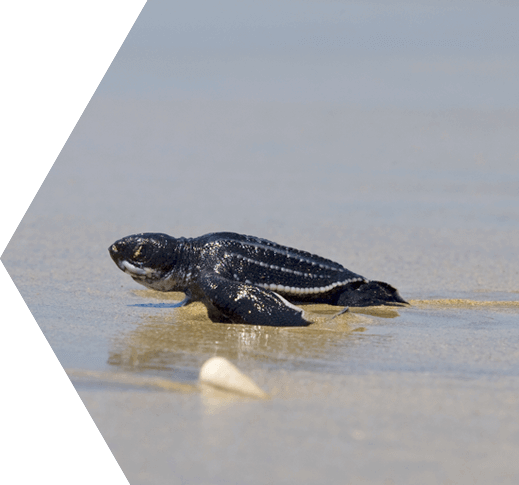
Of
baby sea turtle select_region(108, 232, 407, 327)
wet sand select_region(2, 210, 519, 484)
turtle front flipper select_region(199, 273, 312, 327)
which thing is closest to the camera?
wet sand select_region(2, 210, 519, 484)

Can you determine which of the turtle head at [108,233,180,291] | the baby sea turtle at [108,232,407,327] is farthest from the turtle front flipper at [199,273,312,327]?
the turtle head at [108,233,180,291]

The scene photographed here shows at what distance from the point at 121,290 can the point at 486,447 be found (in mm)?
3419

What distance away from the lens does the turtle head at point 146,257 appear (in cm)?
475

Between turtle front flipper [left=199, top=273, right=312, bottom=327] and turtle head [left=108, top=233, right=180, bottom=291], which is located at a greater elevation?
turtle head [left=108, top=233, right=180, bottom=291]

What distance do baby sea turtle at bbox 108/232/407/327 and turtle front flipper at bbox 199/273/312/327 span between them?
30cm

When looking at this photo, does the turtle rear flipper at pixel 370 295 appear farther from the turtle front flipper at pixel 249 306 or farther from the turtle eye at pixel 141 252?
the turtle eye at pixel 141 252

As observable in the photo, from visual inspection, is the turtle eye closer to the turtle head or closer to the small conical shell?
the turtle head

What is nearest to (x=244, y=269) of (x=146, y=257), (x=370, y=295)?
(x=146, y=257)

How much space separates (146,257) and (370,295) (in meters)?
1.60

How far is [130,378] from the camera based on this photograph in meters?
2.89

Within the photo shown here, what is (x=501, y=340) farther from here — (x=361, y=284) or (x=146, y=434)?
(x=146, y=434)

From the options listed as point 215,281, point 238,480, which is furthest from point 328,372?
point 215,281

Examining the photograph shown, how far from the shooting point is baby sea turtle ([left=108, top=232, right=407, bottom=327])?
4.68 m

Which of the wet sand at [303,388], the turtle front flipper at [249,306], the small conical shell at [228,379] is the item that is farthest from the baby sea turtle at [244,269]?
the small conical shell at [228,379]
